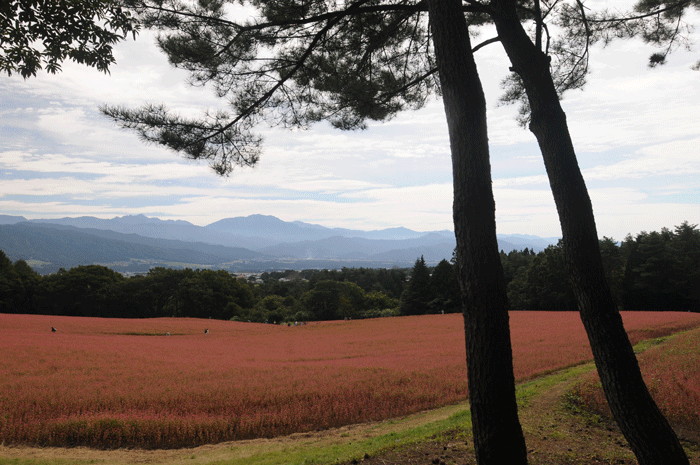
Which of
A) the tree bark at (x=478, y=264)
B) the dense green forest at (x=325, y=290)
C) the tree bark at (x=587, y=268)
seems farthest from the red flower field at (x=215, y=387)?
the dense green forest at (x=325, y=290)

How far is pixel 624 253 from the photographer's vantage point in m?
51.5

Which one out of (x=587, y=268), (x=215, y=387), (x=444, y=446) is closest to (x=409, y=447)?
(x=444, y=446)

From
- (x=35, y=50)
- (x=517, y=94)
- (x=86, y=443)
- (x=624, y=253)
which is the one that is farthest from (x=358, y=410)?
(x=624, y=253)

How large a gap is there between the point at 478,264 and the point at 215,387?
9977 millimetres

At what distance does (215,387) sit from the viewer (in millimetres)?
10750

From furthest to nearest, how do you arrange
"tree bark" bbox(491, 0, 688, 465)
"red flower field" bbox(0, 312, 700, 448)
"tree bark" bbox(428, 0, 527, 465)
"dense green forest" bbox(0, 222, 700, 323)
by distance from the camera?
"dense green forest" bbox(0, 222, 700, 323) → "red flower field" bbox(0, 312, 700, 448) → "tree bark" bbox(491, 0, 688, 465) → "tree bark" bbox(428, 0, 527, 465)

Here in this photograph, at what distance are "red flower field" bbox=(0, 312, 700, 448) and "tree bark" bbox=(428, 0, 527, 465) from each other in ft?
22.1

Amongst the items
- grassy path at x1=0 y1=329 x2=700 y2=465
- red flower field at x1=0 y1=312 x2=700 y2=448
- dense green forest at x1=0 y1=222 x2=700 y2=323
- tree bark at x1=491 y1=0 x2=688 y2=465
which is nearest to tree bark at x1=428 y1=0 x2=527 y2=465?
tree bark at x1=491 y1=0 x2=688 y2=465

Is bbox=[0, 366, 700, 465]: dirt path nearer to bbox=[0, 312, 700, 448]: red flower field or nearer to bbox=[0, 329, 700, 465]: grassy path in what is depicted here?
bbox=[0, 329, 700, 465]: grassy path

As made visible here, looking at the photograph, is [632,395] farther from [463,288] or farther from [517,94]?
[517,94]

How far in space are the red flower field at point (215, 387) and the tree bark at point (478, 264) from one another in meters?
6.75

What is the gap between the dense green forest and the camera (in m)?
41.5

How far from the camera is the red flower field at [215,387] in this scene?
27.1 feet

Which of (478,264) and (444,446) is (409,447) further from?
(478,264)
